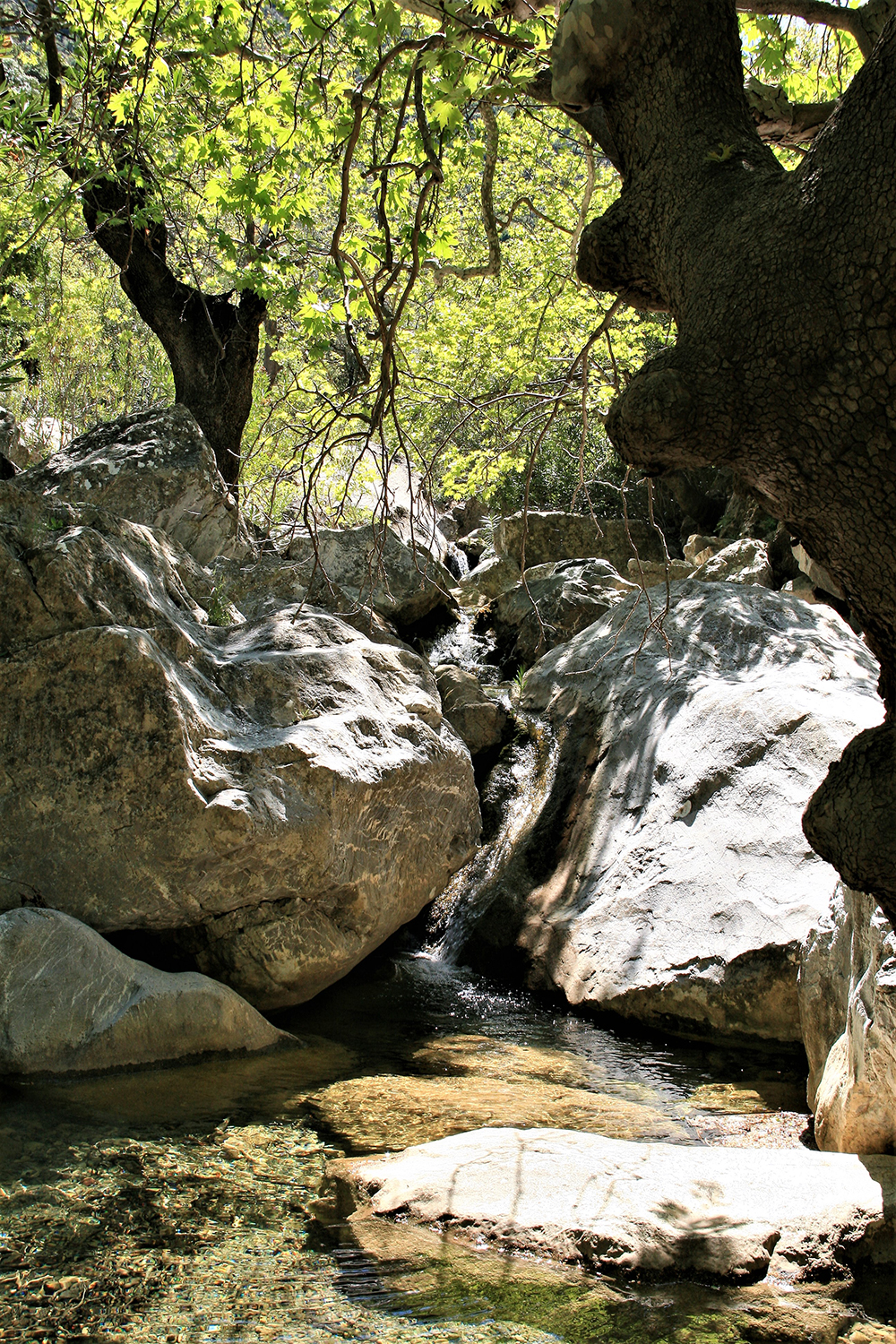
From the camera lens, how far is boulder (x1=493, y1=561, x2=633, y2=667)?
36.4 ft

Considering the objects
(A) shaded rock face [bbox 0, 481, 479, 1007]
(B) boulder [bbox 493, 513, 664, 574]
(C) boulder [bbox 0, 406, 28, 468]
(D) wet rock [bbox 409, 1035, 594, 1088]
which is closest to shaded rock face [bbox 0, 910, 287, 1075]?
(A) shaded rock face [bbox 0, 481, 479, 1007]

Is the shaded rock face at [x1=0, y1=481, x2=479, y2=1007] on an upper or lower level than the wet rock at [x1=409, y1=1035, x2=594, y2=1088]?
upper

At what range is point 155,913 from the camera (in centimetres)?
536

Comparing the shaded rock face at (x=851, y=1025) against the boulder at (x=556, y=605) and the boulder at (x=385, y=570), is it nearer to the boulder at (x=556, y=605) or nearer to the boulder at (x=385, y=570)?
the boulder at (x=556, y=605)

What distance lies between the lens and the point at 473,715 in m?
9.11

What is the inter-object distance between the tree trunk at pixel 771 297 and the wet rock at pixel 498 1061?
3.60 metres

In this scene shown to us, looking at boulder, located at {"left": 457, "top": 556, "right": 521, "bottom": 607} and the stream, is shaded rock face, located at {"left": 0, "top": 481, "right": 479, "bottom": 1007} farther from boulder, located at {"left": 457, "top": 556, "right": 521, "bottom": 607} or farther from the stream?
boulder, located at {"left": 457, "top": 556, "right": 521, "bottom": 607}

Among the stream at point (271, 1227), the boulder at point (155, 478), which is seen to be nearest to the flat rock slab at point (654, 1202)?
the stream at point (271, 1227)

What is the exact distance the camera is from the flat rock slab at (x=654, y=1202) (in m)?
3.16

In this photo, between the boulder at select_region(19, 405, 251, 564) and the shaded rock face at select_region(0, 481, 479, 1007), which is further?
the boulder at select_region(19, 405, 251, 564)

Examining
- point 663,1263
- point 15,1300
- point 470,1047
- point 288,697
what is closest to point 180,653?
point 288,697

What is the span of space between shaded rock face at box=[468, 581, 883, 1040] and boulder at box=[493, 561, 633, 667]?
1.94m

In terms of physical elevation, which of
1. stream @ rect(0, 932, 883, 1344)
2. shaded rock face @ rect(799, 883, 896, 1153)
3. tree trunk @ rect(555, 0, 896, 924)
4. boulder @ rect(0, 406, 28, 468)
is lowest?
stream @ rect(0, 932, 883, 1344)

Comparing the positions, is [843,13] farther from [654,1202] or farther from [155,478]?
[155,478]
